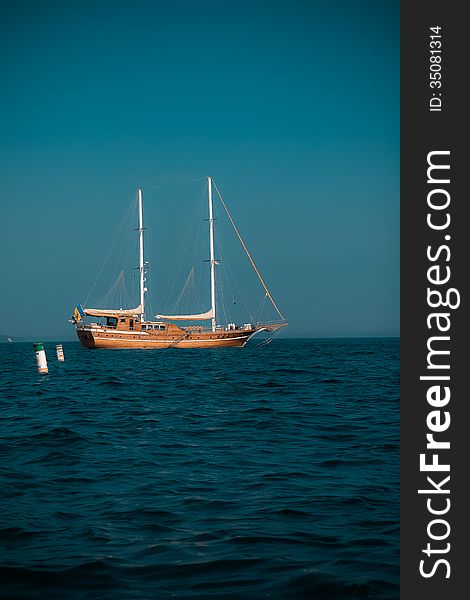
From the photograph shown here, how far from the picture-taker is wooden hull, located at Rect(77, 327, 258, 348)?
7425 centimetres

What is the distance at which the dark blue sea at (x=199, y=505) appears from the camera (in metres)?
5.21

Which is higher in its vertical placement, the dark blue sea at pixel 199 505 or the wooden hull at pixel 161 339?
the dark blue sea at pixel 199 505

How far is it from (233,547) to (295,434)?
6.66 m

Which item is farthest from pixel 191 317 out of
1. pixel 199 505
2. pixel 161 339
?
pixel 199 505

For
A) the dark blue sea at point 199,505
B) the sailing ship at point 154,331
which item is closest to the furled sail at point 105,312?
the sailing ship at point 154,331

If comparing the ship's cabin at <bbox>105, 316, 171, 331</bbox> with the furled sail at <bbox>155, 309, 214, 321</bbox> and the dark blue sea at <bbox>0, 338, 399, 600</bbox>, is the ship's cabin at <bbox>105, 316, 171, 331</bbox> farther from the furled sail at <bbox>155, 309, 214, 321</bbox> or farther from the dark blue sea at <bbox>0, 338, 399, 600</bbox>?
the dark blue sea at <bbox>0, 338, 399, 600</bbox>

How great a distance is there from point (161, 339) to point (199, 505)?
69069 mm

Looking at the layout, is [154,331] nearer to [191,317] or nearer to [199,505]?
[191,317]

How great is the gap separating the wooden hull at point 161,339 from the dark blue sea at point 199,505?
59.4 meters

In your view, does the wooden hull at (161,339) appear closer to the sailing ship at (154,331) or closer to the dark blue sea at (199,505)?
the sailing ship at (154,331)

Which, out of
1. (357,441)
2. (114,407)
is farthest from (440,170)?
(114,407)

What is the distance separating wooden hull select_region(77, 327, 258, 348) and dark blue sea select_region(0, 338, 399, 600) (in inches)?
2337

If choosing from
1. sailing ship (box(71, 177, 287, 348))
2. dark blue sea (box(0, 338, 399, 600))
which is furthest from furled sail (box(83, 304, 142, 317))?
dark blue sea (box(0, 338, 399, 600))

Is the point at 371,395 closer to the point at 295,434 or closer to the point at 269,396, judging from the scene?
the point at 269,396
